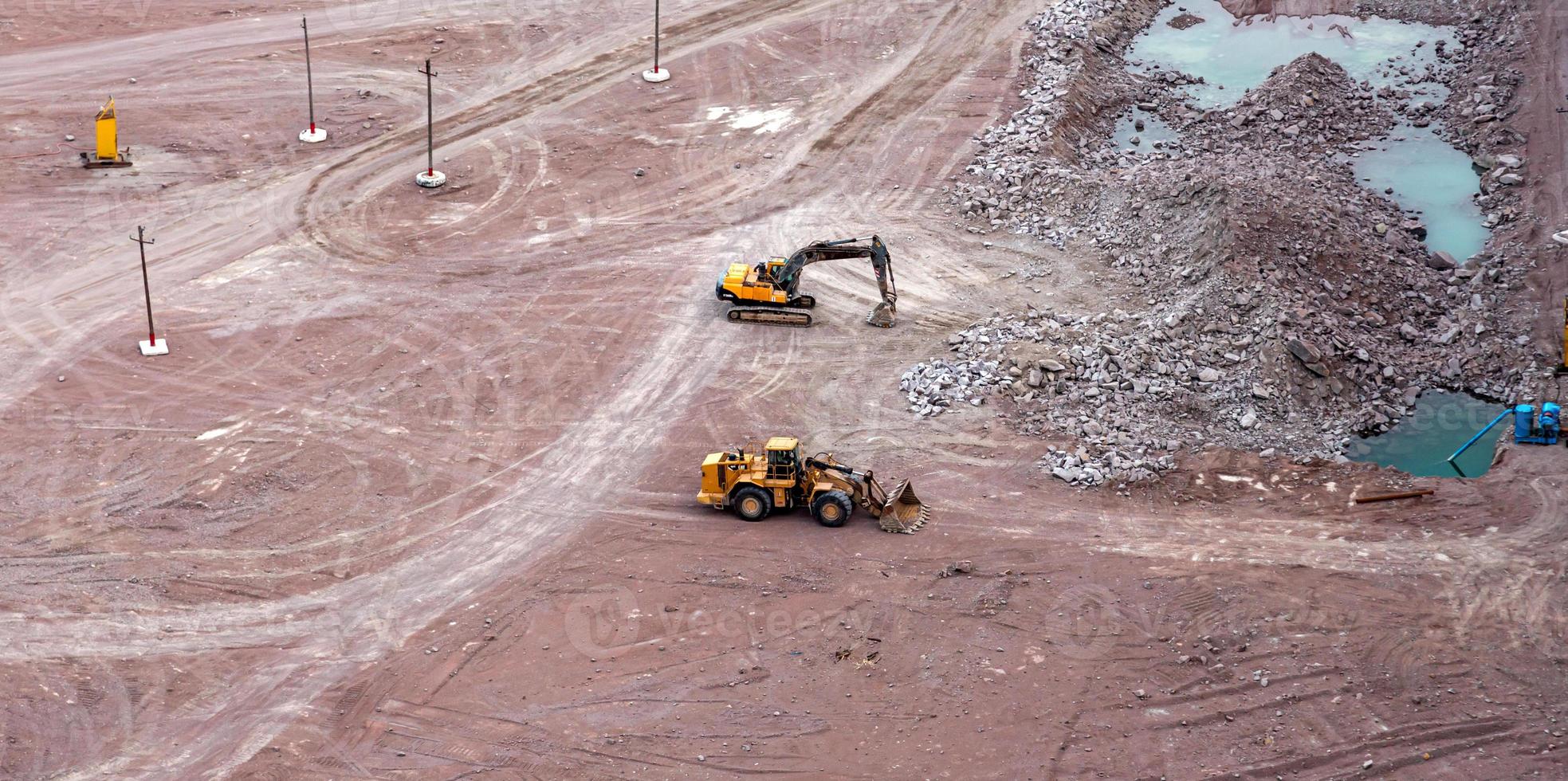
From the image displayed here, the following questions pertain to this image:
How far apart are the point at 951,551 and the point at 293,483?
12740 millimetres

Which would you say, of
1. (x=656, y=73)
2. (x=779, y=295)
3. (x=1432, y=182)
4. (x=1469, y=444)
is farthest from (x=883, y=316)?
(x=1432, y=182)

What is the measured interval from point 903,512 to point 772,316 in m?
8.54

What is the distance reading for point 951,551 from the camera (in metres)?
26.1

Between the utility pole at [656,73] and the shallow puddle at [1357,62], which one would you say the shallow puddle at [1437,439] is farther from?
the utility pole at [656,73]

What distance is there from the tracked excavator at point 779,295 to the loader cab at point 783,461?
7807mm

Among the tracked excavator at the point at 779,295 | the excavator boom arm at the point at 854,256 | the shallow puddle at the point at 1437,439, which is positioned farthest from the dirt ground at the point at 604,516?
the shallow puddle at the point at 1437,439

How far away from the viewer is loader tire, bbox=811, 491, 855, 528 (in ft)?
87.4

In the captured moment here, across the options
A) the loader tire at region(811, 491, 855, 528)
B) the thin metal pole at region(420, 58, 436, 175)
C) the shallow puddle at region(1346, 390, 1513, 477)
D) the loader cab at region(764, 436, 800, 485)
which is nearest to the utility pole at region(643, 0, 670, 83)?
the thin metal pole at region(420, 58, 436, 175)

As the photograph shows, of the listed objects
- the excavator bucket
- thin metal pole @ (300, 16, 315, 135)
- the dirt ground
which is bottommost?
the dirt ground

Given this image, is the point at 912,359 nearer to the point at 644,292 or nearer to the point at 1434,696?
the point at 644,292

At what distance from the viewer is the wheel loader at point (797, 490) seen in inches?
1052

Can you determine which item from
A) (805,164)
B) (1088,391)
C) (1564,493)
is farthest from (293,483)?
(1564,493)

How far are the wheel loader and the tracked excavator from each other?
24.5ft

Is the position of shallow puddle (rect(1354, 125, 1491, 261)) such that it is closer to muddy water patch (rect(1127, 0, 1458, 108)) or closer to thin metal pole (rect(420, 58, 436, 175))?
muddy water patch (rect(1127, 0, 1458, 108))
